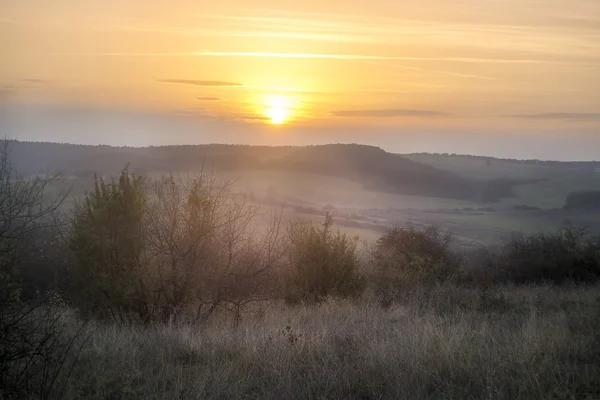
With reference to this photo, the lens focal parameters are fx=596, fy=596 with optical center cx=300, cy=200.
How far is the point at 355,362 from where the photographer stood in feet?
Answer: 21.2

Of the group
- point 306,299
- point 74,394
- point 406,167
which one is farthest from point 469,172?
point 74,394

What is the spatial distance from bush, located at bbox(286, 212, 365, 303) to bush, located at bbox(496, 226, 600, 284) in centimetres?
1029

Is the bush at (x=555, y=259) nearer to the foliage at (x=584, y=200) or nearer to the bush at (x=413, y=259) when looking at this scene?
the bush at (x=413, y=259)

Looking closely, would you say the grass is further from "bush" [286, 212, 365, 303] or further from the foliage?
the foliage

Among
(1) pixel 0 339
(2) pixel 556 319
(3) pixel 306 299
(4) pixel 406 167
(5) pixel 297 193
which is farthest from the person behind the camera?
(4) pixel 406 167

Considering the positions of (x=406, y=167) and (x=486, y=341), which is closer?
(x=486, y=341)

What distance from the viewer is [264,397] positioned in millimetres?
5602

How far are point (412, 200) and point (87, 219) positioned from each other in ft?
195

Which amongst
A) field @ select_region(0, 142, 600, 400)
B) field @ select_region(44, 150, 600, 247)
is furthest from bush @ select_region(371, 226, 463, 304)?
field @ select_region(44, 150, 600, 247)

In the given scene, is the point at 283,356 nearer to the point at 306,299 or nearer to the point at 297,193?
the point at 306,299

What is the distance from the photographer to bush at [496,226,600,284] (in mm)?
24078

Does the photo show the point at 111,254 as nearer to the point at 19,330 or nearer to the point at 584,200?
the point at 19,330

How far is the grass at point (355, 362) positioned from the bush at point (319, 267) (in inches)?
281

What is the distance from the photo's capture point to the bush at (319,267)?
52.9 ft
